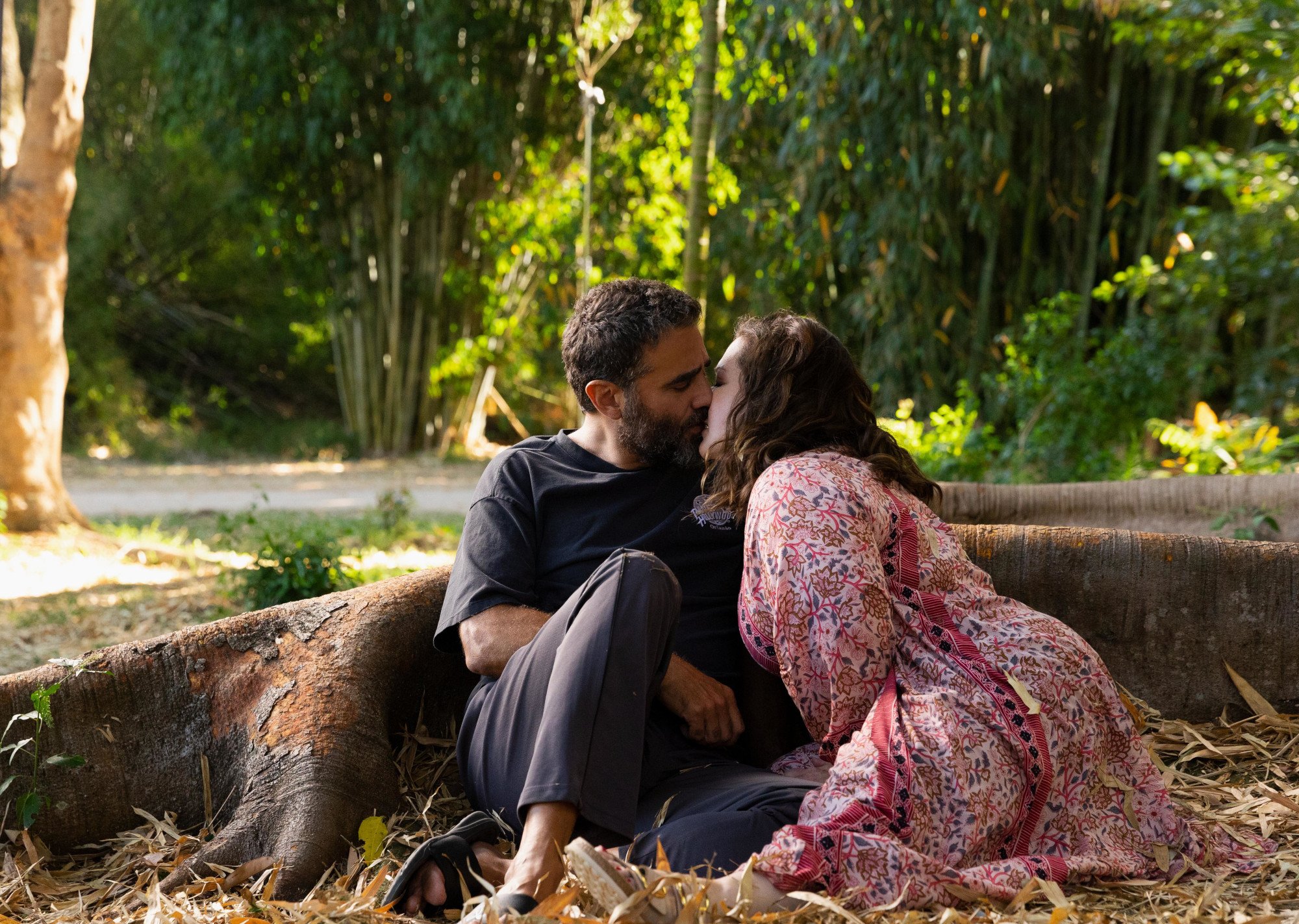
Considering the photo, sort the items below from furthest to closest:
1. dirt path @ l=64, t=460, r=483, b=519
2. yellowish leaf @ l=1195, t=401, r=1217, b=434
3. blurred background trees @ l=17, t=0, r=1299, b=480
Answer: 1. dirt path @ l=64, t=460, r=483, b=519
2. blurred background trees @ l=17, t=0, r=1299, b=480
3. yellowish leaf @ l=1195, t=401, r=1217, b=434

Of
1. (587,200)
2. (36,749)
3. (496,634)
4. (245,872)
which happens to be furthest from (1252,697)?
(587,200)

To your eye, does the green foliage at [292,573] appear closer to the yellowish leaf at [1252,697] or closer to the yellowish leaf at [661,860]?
the yellowish leaf at [661,860]

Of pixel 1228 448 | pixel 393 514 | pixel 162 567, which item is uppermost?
pixel 1228 448

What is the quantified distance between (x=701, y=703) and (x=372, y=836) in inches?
28.3

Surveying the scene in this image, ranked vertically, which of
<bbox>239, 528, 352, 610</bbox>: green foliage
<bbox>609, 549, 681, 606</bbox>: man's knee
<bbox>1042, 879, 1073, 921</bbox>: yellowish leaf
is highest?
<bbox>609, 549, 681, 606</bbox>: man's knee

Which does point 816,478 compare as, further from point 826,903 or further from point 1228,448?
point 1228,448

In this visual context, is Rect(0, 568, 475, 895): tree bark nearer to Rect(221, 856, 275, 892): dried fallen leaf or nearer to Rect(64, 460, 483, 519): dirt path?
Rect(221, 856, 275, 892): dried fallen leaf

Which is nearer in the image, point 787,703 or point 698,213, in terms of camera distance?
point 787,703

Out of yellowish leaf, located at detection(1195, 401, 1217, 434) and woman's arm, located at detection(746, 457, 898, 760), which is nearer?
woman's arm, located at detection(746, 457, 898, 760)

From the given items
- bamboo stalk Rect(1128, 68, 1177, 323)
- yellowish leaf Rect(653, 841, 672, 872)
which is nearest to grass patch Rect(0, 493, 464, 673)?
yellowish leaf Rect(653, 841, 672, 872)

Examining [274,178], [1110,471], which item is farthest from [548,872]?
[274,178]

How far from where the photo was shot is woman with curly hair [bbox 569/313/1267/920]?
1.85 m

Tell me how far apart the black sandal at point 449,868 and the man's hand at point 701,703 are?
46 centimetres

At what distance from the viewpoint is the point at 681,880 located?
1.74m
